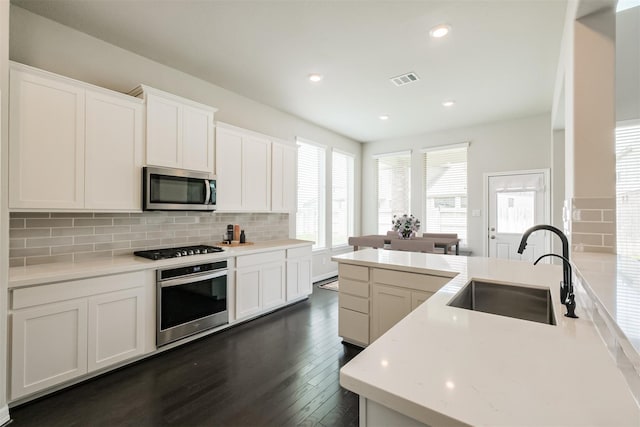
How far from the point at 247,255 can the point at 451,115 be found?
3916mm

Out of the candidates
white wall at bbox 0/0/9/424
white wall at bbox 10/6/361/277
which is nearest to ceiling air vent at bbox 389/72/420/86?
white wall at bbox 10/6/361/277

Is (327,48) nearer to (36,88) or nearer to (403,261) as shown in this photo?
(403,261)

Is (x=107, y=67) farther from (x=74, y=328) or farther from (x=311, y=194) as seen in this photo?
(x=311, y=194)

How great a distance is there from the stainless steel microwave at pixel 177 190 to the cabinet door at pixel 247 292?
2.69ft

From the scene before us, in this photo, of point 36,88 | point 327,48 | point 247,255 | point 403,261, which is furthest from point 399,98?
point 36,88

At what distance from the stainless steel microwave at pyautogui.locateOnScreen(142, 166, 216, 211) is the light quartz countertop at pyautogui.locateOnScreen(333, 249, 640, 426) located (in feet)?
8.23

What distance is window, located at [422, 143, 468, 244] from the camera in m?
5.50

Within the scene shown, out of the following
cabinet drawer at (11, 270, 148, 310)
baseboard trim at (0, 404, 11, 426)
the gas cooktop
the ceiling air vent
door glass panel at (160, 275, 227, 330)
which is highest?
the ceiling air vent

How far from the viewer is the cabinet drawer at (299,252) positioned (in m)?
3.85

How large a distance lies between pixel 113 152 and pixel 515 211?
5674 millimetres

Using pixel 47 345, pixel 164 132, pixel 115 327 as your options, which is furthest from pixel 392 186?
pixel 47 345

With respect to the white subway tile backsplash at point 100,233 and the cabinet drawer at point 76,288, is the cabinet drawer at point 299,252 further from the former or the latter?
the cabinet drawer at point 76,288

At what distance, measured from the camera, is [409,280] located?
227cm

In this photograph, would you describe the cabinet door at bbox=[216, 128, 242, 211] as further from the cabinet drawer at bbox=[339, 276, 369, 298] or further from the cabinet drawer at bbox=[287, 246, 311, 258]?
the cabinet drawer at bbox=[339, 276, 369, 298]
